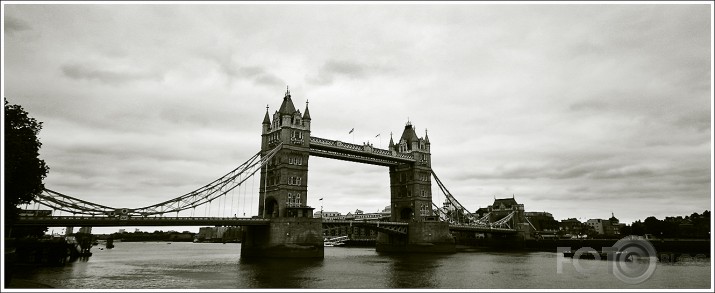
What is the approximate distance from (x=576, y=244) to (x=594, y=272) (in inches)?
2603

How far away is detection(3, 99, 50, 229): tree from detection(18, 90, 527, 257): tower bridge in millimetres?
14213

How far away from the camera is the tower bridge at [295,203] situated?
61719 mm

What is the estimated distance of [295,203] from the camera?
249ft

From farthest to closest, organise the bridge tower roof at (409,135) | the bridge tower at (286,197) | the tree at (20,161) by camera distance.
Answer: the bridge tower roof at (409,135)
the bridge tower at (286,197)
the tree at (20,161)

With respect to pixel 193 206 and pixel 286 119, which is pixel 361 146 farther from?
pixel 193 206

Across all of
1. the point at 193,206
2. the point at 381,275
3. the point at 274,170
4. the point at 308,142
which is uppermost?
the point at 308,142

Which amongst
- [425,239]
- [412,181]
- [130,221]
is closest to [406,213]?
[412,181]

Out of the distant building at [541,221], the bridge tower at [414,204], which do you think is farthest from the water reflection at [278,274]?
the distant building at [541,221]

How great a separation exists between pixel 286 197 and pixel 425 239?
3398cm

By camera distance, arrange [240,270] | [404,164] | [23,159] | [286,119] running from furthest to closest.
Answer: [404,164] → [286,119] → [240,270] → [23,159]

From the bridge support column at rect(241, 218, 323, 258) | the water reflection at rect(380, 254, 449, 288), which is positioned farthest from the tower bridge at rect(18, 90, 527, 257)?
the water reflection at rect(380, 254, 449, 288)

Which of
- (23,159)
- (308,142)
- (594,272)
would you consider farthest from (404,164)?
(23,159)

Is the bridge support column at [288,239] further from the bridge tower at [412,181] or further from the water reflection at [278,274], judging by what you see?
the bridge tower at [412,181]

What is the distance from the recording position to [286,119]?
256 ft
